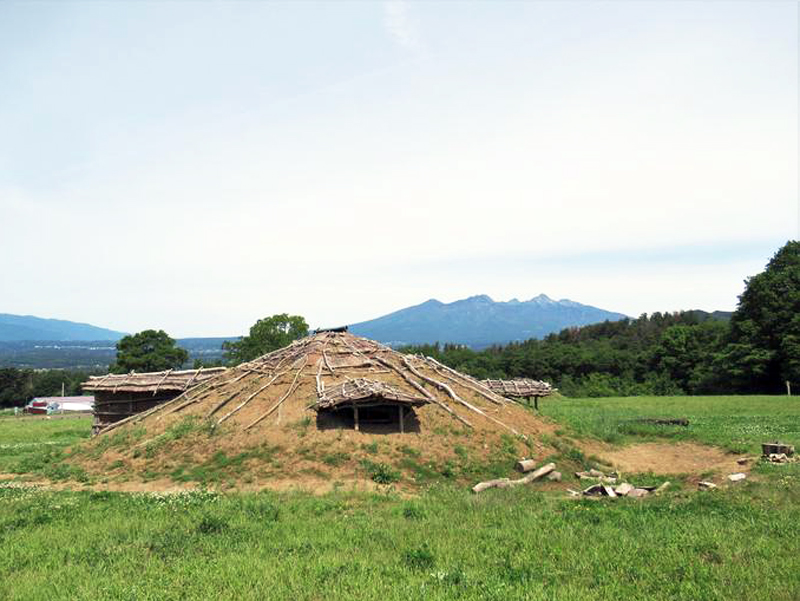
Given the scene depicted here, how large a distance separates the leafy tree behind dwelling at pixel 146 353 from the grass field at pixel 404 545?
57.1 m

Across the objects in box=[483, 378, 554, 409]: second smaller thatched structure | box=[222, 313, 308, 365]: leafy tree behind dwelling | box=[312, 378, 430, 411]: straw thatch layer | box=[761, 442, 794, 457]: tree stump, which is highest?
box=[222, 313, 308, 365]: leafy tree behind dwelling

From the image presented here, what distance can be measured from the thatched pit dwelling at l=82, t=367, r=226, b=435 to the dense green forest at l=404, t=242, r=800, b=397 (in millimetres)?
49321

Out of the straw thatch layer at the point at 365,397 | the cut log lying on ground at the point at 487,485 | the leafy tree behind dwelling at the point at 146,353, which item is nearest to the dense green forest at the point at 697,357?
the leafy tree behind dwelling at the point at 146,353

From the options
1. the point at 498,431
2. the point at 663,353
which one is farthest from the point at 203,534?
the point at 663,353

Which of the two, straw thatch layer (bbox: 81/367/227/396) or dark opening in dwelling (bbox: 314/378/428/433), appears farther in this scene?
straw thatch layer (bbox: 81/367/227/396)

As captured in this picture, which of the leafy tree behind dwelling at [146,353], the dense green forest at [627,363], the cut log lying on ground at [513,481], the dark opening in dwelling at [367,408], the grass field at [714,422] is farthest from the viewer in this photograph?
the leafy tree behind dwelling at [146,353]

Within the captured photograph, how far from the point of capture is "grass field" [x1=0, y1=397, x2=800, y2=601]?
8.28m

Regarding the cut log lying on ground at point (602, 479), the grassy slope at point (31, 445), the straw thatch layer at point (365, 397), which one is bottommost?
the grassy slope at point (31, 445)

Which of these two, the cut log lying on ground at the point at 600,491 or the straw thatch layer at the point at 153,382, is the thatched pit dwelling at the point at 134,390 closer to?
the straw thatch layer at the point at 153,382

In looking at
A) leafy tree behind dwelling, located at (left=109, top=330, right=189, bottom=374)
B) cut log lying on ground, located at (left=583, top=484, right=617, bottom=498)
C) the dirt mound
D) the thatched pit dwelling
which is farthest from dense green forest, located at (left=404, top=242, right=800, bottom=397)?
the thatched pit dwelling

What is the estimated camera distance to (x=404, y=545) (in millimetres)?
10234

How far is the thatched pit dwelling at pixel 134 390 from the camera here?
1157 inches

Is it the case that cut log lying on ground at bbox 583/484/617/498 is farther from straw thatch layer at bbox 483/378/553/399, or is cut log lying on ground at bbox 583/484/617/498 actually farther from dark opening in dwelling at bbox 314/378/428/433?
straw thatch layer at bbox 483/378/553/399

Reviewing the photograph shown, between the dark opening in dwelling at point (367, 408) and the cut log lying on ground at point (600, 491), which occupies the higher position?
the dark opening in dwelling at point (367, 408)
